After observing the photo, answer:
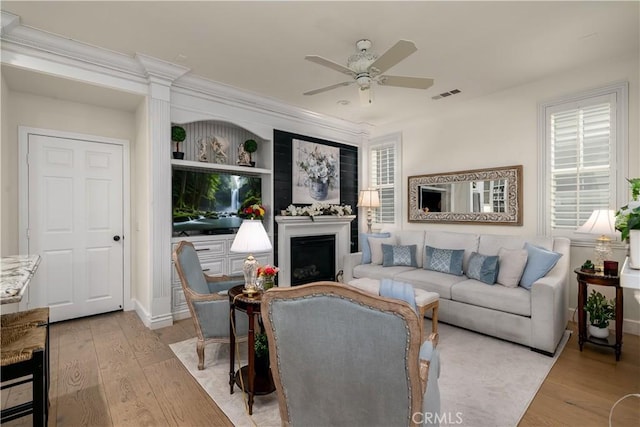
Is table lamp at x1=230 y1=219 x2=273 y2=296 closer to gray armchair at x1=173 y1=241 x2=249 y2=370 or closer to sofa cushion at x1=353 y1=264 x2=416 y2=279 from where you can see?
gray armchair at x1=173 y1=241 x2=249 y2=370

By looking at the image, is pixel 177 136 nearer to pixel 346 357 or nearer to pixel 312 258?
pixel 312 258

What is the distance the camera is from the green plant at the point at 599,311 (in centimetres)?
280

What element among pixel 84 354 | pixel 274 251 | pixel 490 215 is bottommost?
pixel 84 354

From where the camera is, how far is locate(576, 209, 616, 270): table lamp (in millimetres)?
2768

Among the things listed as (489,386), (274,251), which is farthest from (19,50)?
(489,386)

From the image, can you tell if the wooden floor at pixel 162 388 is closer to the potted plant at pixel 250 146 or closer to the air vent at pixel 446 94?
the potted plant at pixel 250 146

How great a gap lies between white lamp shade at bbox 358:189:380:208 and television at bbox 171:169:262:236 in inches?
73.4

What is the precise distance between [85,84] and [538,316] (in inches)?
196

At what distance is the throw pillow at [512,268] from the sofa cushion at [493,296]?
85 mm

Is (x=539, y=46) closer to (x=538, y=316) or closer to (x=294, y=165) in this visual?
(x=538, y=316)

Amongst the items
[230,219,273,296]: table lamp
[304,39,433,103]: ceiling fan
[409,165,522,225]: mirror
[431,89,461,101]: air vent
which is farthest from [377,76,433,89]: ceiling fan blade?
[409,165,522,225]: mirror

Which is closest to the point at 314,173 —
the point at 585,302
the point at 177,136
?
the point at 177,136

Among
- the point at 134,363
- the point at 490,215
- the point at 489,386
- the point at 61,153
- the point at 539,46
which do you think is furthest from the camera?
the point at 490,215

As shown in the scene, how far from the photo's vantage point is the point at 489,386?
2246mm
